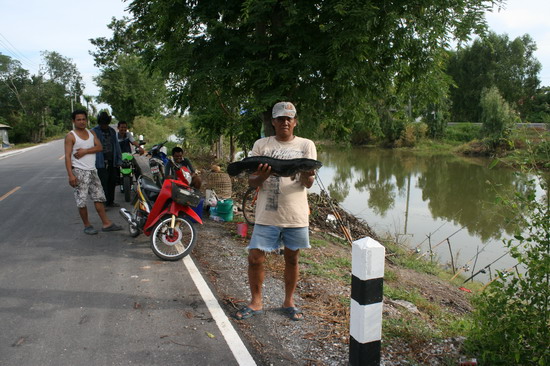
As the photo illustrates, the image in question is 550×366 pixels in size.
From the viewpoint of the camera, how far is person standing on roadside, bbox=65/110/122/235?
621 centimetres

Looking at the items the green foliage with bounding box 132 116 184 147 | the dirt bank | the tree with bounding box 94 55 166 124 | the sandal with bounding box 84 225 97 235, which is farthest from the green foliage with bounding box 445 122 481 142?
the sandal with bounding box 84 225 97 235

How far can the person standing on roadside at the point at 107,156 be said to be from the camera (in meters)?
8.07

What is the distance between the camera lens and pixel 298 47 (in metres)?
6.21

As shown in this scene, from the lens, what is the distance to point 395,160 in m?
37.3

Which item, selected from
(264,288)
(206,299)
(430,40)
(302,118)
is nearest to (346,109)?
(302,118)

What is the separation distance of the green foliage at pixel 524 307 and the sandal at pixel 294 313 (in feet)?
4.85

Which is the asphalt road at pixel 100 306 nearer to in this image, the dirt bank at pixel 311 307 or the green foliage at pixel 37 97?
the dirt bank at pixel 311 307

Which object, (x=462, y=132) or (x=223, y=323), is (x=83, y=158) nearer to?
(x=223, y=323)

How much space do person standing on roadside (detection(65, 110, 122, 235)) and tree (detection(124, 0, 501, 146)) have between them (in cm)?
153

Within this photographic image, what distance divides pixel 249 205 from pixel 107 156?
123 inches

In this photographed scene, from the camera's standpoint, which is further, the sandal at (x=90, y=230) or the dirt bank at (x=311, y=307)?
the sandal at (x=90, y=230)

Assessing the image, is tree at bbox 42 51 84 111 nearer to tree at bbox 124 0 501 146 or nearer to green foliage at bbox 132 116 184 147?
green foliage at bbox 132 116 184 147

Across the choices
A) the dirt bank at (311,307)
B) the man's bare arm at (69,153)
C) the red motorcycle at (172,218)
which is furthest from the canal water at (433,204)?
the man's bare arm at (69,153)

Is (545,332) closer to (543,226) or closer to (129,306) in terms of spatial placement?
(543,226)
